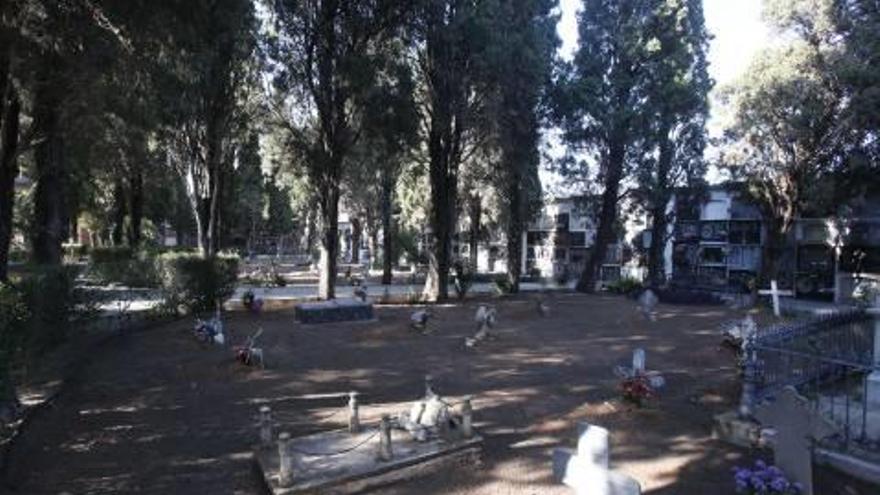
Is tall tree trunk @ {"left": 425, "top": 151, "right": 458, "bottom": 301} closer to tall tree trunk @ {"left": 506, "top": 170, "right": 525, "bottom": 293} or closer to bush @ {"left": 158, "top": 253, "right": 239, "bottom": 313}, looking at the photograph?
tall tree trunk @ {"left": 506, "top": 170, "right": 525, "bottom": 293}

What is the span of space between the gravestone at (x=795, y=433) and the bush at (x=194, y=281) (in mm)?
16714

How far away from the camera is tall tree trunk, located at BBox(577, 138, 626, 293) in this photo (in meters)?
30.1

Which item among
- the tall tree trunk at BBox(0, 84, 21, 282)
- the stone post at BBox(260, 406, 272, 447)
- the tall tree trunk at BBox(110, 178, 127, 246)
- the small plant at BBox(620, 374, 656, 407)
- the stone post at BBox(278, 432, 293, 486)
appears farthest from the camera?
the tall tree trunk at BBox(110, 178, 127, 246)

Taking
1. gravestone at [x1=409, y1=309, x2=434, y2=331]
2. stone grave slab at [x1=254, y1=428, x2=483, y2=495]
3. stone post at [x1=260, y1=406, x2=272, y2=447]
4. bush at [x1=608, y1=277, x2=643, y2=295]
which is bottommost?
stone grave slab at [x1=254, y1=428, x2=483, y2=495]

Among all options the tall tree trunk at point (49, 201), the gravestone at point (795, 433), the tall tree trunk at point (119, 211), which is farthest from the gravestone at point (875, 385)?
the tall tree trunk at point (119, 211)

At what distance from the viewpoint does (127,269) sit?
2969 centimetres

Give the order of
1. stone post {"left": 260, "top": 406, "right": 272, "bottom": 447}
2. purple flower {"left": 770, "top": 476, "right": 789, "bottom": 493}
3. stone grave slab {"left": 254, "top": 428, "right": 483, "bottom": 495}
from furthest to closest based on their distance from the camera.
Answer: stone post {"left": 260, "top": 406, "right": 272, "bottom": 447}
stone grave slab {"left": 254, "top": 428, "right": 483, "bottom": 495}
purple flower {"left": 770, "top": 476, "right": 789, "bottom": 493}

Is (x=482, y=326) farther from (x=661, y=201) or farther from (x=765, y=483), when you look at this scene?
(x=661, y=201)

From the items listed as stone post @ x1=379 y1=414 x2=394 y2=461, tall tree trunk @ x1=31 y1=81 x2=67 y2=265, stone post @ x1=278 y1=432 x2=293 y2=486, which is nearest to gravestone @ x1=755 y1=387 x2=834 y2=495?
stone post @ x1=379 y1=414 x2=394 y2=461

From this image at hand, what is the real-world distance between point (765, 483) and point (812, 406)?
1.66 meters

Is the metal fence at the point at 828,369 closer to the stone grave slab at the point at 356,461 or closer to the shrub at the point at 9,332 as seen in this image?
the stone grave slab at the point at 356,461

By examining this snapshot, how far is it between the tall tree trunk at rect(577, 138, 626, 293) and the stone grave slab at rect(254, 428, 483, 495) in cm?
2237

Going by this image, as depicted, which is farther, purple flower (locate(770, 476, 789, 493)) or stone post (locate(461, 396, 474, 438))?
stone post (locate(461, 396, 474, 438))

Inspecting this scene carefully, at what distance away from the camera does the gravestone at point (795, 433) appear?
6.70m
